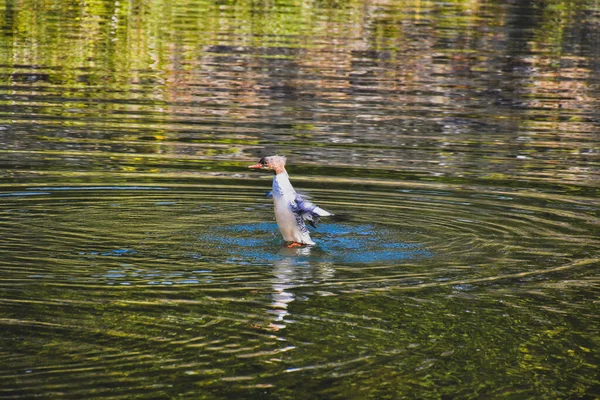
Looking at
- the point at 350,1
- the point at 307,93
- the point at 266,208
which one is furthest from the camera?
the point at 350,1

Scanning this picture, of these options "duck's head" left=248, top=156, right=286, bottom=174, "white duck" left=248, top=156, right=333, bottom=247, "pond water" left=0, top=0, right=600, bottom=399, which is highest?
"duck's head" left=248, top=156, right=286, bottom=174

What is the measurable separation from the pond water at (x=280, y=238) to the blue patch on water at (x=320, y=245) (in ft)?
0.11

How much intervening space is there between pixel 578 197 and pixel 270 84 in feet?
35.3

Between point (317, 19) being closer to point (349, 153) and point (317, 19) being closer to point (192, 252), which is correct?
point (349, 153)

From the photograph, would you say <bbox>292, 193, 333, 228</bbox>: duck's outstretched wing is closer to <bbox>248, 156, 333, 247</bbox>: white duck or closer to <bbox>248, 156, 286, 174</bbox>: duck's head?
<bbox>248, 156, 333, 247</bbox>: white duck

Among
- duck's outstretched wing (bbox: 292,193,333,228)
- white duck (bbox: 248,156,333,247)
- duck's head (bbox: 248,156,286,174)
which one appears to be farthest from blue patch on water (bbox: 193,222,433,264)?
duck's head (bbox: 248,156,286,174)

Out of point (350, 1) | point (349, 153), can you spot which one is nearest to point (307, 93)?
point (349, 153)

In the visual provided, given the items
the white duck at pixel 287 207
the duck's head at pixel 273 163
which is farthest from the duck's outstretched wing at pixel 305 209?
the duck's head at pixel 273 163

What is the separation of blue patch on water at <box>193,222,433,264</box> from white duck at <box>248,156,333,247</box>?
16 cm

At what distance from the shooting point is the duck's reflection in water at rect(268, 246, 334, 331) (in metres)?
8.60

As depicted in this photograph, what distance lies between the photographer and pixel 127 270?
9.62 meters

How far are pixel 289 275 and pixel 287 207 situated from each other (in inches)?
35.8

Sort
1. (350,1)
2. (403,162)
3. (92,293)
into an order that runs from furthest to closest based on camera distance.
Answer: (350,1)
(403,162)
(92,293)

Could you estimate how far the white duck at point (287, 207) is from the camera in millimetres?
10320
